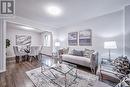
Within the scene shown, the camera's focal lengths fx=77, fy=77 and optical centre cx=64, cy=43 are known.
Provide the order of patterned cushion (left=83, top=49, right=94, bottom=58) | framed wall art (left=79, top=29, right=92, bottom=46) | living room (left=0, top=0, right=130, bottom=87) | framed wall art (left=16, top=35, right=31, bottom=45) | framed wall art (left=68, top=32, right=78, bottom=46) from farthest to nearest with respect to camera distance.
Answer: framed wall art (left=16, top=35, right=31, bottom=45) < framed wall art (left=68, top=32, right=78, bottom=46) < framed wall art (left=79, top=29, right=92, bottom=46) < patterned cushion (left=83, top=49, right=94, bottom=58) < living room (left=0, top=0, right=130, bottom=87)

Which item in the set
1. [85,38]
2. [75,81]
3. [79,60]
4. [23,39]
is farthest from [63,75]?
[23,39]

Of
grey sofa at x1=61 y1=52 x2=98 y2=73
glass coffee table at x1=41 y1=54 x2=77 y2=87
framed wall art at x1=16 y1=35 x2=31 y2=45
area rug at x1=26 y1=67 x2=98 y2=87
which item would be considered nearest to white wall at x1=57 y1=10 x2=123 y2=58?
grey sofa at x1=61 y1=52 x2=98 y2=73

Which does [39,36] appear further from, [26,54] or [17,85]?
[17,85]

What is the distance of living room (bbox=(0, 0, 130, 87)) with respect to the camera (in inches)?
91.3

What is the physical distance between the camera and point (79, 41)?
188 inches

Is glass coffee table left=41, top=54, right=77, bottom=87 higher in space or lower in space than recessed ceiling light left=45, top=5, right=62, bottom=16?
lower

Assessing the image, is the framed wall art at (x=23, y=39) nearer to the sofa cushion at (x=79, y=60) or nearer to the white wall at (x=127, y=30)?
the sofa cushion at (x=79, y=60)

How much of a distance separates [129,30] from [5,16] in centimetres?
489

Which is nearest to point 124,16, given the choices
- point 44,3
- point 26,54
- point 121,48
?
point 121,48

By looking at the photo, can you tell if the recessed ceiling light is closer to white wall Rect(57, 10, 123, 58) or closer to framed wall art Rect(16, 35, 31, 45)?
white wall Rect(57, 10, 123, 58)

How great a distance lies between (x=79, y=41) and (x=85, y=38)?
1.54ft

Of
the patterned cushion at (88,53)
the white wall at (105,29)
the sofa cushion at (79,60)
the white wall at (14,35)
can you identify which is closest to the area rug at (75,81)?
the sofa cushion at (79,60)

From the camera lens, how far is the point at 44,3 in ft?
8.50

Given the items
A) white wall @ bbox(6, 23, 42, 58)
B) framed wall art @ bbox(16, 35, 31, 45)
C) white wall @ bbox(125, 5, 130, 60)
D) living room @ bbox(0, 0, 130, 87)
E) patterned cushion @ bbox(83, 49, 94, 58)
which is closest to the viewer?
living room @ bbox(0, 0, 130, 87)
